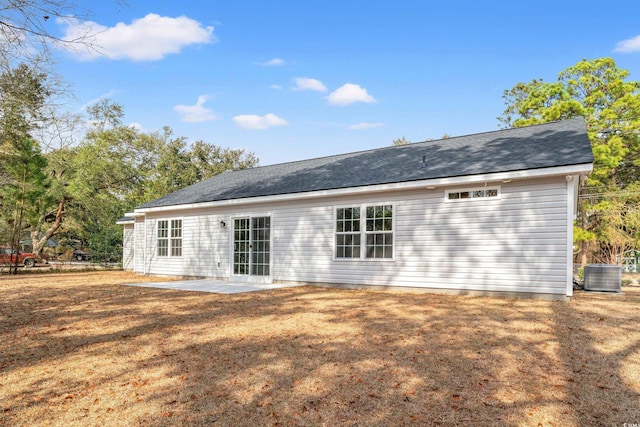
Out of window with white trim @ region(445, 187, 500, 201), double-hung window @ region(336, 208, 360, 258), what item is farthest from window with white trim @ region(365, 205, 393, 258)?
window with white trim @ region(445, 187, 500, 201)

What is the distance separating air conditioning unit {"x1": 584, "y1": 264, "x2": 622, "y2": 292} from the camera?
34.3ft

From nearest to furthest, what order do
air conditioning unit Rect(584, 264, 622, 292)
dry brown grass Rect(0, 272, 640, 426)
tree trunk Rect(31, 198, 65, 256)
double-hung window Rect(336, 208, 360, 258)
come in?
dry brown grass Rect(0, 272, 640, 426) → air conditioning unit Rect(584, 264, 622, 292) → double-hung window Rect(336, 208, 360, 258) → tree trunk Rect(31, 198, 65, 256)

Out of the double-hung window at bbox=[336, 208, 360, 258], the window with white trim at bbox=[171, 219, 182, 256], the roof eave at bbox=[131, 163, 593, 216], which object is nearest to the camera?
the roof eave at bbox=[131, 163, 593, 216]

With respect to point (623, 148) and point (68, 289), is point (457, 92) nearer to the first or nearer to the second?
point (623, 148)

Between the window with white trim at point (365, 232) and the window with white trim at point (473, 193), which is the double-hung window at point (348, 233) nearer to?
the window with white trim at point (365, 232)

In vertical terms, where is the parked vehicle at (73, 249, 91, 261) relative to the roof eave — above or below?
below

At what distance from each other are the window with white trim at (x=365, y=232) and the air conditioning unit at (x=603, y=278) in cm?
507

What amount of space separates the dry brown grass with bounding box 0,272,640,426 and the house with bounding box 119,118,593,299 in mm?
1567

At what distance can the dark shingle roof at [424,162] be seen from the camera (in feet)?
31.2

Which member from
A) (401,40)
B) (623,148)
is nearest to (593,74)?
(623,148)

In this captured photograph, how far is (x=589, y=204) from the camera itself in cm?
2233

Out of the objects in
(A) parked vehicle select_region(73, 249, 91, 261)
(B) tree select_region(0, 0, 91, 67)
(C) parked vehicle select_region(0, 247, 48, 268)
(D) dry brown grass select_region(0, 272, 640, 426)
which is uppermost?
(B) tree select_region(0, 0, 91, 67)

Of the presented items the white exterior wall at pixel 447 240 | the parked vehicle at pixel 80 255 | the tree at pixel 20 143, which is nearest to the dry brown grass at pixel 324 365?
the white exterior wall at pixel 447 240

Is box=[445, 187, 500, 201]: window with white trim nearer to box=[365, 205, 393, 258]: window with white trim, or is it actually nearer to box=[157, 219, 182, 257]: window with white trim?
box=[365, 205, 393, 258]: window with white trim
